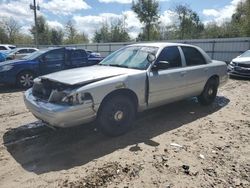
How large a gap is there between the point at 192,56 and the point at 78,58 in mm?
5866

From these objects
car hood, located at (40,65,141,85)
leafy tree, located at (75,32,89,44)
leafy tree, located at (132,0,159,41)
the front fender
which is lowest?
the front fender

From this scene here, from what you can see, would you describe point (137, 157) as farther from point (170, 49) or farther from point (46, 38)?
point (46, 38)

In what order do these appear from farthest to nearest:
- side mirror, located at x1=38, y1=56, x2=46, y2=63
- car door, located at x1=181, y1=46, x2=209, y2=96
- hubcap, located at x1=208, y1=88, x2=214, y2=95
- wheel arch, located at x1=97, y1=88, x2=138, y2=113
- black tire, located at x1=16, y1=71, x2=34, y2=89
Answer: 1. side mirror, located at x1=38, y1=56, x2=46, y2=63
2. black tire, located at x1=16, y1=71, x2=34, y2=89
3. hubcap, located at x1=208, y1=88, x2=214, y2=95
4. car door, located at x1=181, y1=46, x2=209, y2=96
5. wheel arch, located at x1=97, y1=88, x2=138, y2=113

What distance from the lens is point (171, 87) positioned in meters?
6.17

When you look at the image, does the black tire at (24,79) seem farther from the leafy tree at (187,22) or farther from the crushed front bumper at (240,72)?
the leafy tree at (187,22)

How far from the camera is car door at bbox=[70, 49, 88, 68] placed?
1145 centimetres

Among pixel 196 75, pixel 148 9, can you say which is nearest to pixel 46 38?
pixel 148 9

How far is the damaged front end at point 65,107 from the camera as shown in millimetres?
4527

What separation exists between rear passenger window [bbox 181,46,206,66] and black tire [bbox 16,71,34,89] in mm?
6300

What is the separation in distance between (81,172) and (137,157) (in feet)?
3.08

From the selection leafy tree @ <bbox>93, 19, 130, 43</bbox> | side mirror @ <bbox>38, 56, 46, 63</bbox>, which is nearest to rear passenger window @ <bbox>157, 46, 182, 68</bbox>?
side mirror @ <bbox>38, 56, 46, 63</bbox>

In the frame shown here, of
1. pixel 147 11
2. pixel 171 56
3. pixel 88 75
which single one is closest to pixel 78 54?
pixel 171 56

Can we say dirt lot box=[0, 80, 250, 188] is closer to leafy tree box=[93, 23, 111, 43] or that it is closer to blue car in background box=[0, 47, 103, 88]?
blue car in background box=[0, 47, 103, 88]

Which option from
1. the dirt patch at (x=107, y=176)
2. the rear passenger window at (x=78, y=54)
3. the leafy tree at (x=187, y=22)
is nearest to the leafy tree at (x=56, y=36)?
the leafy tree at (x=187, y=22)
